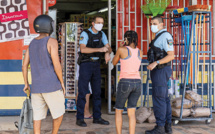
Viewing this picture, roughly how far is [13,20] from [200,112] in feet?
12.3

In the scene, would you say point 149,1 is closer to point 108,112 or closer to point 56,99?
point 108,112

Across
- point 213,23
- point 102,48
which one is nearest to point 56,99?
point 102,48

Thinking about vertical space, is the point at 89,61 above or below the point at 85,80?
above

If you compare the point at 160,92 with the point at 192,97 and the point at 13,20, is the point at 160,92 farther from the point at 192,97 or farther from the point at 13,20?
the point at 13,20

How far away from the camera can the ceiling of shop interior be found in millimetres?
10344

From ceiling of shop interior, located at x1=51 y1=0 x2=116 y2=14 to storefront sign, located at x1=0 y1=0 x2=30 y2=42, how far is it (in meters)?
4.81

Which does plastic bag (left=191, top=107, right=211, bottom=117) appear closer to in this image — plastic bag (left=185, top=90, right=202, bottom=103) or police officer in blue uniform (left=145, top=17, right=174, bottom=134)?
plastic bag (left=185, top=90, right=202, bottom=103)

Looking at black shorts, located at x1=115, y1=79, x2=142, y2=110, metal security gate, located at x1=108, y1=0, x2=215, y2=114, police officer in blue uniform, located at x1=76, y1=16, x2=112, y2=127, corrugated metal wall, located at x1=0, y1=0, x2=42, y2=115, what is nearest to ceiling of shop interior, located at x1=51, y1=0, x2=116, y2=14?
metal security gate, located at x1=108, y1=0, x2=215, y2=114

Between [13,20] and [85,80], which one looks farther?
[13,20]

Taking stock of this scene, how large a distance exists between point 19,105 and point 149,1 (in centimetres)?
313

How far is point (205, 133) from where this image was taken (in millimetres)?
4609

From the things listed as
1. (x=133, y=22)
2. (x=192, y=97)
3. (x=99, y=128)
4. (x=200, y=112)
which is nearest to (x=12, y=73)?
(x=99, y=128)

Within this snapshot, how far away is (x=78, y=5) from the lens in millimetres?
10727

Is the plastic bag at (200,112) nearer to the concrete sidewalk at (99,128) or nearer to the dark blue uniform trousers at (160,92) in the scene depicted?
the concrete sidewalk at (99,128)
